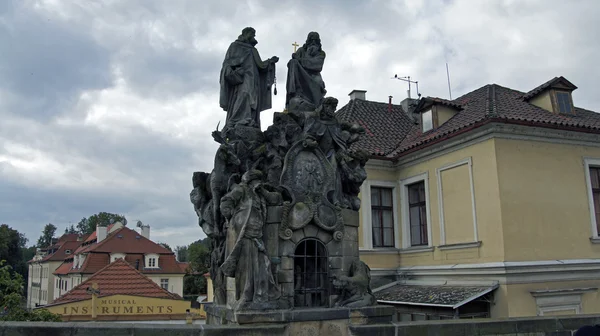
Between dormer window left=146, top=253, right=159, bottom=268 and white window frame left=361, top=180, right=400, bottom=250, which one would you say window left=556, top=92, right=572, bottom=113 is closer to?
white window frame left=361, top=180, right=400, bottom=250

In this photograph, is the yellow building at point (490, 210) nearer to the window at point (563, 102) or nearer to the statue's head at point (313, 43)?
the window at point (563, 102)

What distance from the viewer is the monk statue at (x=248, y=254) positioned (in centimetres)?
797

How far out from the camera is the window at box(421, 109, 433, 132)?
18.8 metres

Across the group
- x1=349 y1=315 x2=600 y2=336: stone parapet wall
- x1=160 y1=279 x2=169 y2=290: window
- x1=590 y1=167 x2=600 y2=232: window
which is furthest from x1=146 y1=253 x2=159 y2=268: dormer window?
x1=349 y1=315 x2=600 y2=336: stone parapet wall

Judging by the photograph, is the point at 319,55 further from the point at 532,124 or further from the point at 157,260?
the point at 157,260

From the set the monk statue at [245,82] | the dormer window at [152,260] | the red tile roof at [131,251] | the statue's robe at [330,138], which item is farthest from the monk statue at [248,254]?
the dormer window at [152,260]

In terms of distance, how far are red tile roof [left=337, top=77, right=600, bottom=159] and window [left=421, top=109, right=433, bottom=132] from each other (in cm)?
25

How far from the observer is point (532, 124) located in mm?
15312

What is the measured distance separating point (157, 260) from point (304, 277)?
3485 centimetres

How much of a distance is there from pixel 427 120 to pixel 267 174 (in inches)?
452

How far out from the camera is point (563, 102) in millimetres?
17328

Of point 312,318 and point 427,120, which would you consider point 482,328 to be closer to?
point 312,318

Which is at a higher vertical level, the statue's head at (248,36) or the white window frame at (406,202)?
the statue's head at (248,36)

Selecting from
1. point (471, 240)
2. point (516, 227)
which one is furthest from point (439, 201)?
point (516, 227)
